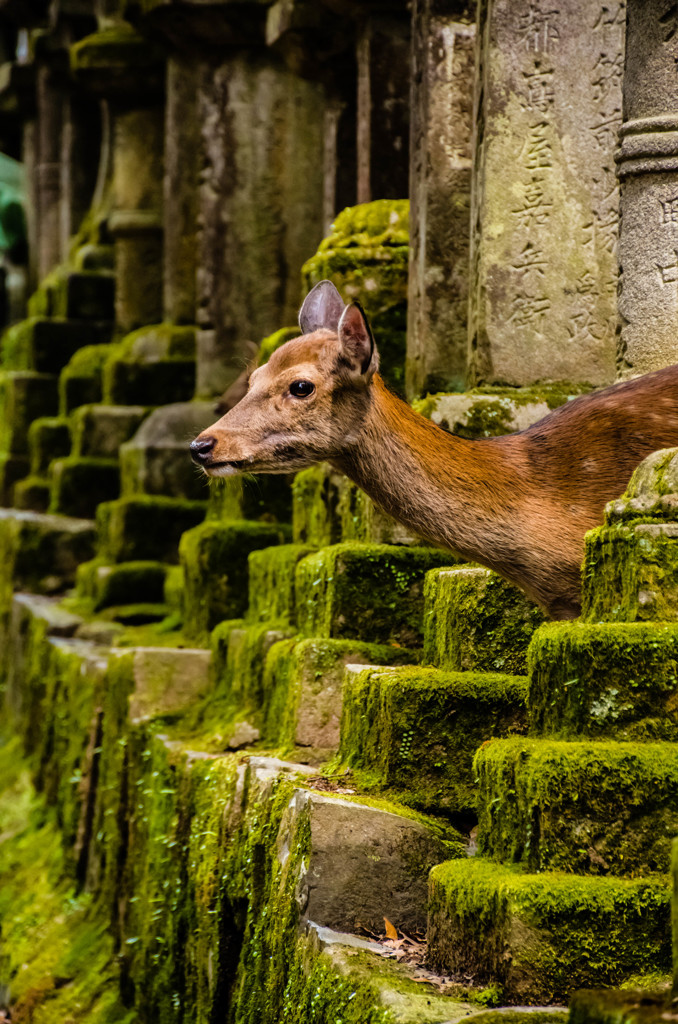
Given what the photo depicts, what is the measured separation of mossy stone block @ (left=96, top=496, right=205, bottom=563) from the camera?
13375 millimetres

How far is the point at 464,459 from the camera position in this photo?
5906mm

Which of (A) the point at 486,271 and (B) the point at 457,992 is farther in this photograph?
(A) the point at 486,271

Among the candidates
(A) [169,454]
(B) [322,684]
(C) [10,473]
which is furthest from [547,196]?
(C) [10,473]

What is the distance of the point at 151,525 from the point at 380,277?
5132 mm

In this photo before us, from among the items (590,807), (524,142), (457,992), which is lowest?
(457,992)

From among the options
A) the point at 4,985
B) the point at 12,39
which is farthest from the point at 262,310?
the point at 12,39

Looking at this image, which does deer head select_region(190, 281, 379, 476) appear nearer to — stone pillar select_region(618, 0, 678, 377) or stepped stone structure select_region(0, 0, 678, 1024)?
stepped stone structure select_region(0, 0, 678, 1024)

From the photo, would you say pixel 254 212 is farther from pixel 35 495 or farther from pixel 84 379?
pixel 35 495

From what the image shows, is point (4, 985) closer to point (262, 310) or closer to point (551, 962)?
point (262, 310)

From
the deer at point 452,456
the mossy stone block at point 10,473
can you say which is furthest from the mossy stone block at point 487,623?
the mossy stone block at point 10,473

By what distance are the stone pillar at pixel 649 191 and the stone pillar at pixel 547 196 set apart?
519 millimetres

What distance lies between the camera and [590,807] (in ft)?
14.9

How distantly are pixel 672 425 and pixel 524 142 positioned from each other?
7.53 feet

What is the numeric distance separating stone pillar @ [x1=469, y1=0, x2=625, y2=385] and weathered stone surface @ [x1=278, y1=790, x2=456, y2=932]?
2546 mm
